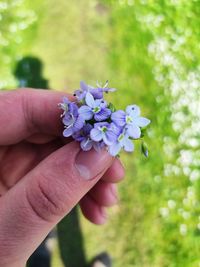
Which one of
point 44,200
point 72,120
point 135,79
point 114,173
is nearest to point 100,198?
point 114,173

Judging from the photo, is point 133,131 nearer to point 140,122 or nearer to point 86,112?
point 140,122

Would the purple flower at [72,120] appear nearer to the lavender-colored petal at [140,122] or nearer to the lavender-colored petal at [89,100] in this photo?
the lavender-colored petal at [89,100]

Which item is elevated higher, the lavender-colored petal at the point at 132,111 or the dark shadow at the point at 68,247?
the lavender-colored petal at the point at 132,111

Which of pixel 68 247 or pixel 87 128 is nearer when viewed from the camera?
pixel 87 128

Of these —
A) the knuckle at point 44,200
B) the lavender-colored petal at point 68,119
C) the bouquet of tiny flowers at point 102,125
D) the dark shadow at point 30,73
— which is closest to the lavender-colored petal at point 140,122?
the bouquet of tiny flowers at point 102,125

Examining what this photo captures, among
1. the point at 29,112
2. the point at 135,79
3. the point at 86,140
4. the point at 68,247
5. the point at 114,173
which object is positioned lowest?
the point at 68,247

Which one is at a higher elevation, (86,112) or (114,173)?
(86,112)

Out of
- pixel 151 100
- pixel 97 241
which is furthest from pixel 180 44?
pixel 97 241

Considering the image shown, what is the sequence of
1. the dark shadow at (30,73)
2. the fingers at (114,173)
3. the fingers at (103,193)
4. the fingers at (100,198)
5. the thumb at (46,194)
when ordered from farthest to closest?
the dark shadow at (30,73) < the fingers at (103,193) < the fingers at (100,198) < the fingers at (114,173) < the thumb at (46,194)
